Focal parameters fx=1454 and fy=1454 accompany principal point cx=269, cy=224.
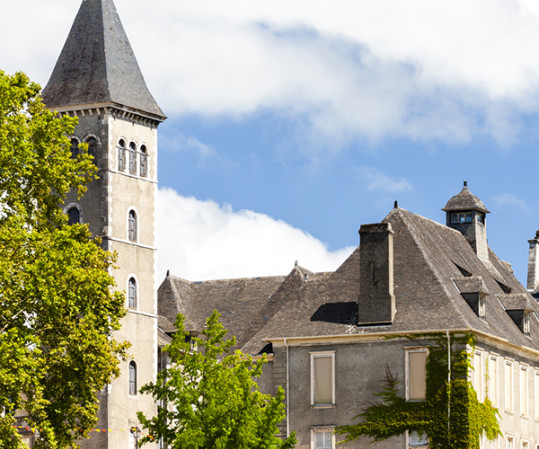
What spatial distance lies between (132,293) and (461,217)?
18278 mm

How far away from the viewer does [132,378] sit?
75312 mm

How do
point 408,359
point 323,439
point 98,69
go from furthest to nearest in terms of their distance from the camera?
1. point 98,69
2. point 323,439
3. point 408,359

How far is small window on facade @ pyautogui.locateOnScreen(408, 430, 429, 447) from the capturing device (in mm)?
56188

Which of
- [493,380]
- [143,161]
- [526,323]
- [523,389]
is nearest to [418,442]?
[493,380]

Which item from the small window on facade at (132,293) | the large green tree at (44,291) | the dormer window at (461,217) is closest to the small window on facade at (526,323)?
the dormer window at (461,217)

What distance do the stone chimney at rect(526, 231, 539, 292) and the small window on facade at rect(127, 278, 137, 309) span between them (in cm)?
2639

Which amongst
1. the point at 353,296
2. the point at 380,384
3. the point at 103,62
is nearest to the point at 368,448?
the point at 380,384

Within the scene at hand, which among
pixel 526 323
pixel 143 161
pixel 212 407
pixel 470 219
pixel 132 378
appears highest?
pixel 143 161

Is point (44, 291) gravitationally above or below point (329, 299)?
below

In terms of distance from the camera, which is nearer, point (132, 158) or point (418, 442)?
point (418, 442)

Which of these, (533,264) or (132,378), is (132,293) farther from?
(533,264)

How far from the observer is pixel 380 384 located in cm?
5750

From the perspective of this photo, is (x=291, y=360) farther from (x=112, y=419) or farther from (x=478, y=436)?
(x=112, y=419)

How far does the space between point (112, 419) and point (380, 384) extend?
19.9 m
